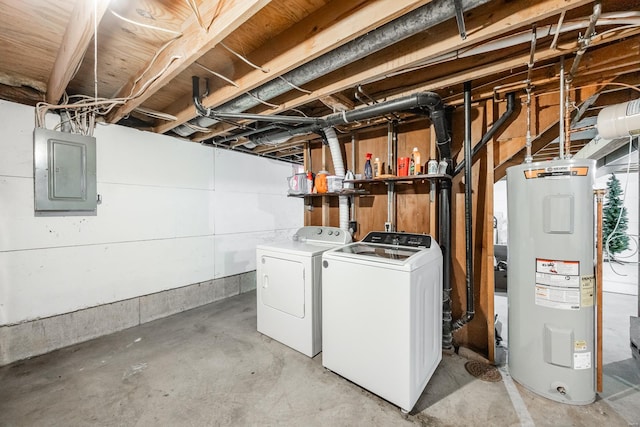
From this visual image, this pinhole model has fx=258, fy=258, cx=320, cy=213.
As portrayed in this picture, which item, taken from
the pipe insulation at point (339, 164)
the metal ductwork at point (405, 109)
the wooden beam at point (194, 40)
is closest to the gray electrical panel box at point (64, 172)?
the wooden beam at point (194, 40)

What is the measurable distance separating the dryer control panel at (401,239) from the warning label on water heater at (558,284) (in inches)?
28.6

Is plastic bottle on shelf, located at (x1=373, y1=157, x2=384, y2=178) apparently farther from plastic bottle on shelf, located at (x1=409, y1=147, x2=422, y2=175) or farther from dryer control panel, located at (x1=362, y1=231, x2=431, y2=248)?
dryer control panel, located at (x1=362, y1=231, x2=431, y2=248)

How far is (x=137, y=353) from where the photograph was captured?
2.34m

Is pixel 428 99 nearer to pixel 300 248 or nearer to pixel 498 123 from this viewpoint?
pixel 498 123

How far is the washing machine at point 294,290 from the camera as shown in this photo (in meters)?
2.25

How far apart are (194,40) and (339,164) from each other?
1.64m

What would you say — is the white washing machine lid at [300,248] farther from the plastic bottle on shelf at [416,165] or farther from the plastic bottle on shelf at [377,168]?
the plastic bottle on shelf at [416,165]

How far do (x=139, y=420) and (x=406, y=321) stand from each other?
1770 millimetres

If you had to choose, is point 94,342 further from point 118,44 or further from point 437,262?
point 437,262

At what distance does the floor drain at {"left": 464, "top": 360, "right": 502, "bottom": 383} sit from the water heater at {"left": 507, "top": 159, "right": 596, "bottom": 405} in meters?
0.19

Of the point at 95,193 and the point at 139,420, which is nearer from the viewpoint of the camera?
the point at 139,420

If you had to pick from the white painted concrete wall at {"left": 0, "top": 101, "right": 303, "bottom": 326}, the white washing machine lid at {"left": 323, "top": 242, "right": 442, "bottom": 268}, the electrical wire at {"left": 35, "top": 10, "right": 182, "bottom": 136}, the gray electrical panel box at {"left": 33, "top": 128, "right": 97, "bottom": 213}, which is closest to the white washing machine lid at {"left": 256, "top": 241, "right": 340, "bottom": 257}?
the white washing machine lid at {"left": 323, "top": 242, "right": 442, "bottom": 268}

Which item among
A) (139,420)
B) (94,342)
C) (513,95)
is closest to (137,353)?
(94,342)

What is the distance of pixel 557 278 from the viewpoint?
5.57ft
